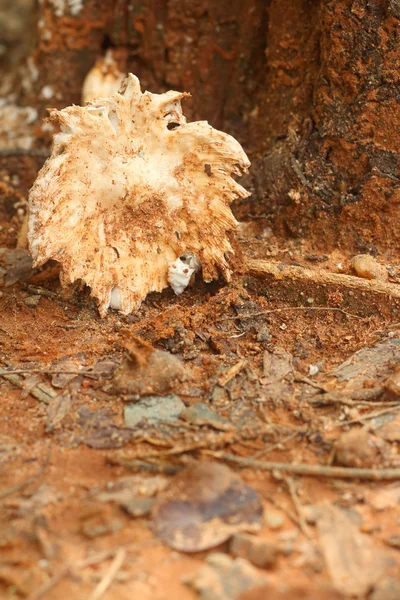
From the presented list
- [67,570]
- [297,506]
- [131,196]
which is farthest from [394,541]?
[131,196]

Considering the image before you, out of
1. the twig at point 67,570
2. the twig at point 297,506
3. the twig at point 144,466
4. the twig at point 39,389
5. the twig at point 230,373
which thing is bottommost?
the twig at point 39,389

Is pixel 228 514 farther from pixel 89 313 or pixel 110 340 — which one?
pixel 89 313

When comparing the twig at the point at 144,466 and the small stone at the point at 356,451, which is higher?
the small stone at the point at 356,451

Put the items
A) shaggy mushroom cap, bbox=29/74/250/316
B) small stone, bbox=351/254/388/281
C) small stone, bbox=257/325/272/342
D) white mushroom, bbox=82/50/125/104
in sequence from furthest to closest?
white mushroom, bbox=82/50/125/104 → small stone, bbox=351/254/388/281 → small stone, bbox=257/325/272/342 → shaggy mushroom cap, bbox=29/74/250/316

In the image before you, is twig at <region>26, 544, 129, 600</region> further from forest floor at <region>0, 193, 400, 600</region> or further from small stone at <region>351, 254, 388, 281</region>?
small stone at <region>351, 254, 388, 281</region>

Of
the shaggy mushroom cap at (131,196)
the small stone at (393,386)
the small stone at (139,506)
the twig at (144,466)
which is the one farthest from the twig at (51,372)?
the small stone at (393,386)

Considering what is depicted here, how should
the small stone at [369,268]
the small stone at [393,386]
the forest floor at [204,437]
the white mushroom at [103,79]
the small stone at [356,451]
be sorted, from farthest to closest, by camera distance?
the white mushroom at [103,79] → the small stone at [369,268] → the small stone at [393,386] → the small stone at [356,451] → the forest floor at [204,437]

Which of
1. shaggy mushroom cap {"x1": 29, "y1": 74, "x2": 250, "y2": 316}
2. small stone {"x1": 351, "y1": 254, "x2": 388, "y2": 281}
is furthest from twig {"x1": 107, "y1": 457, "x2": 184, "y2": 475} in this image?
small stone {"x1": 351, "y1": 254, "x2": 388, "y2": 281}

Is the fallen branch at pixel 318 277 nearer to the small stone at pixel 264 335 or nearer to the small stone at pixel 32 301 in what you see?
the small stone at pixel 264 335
